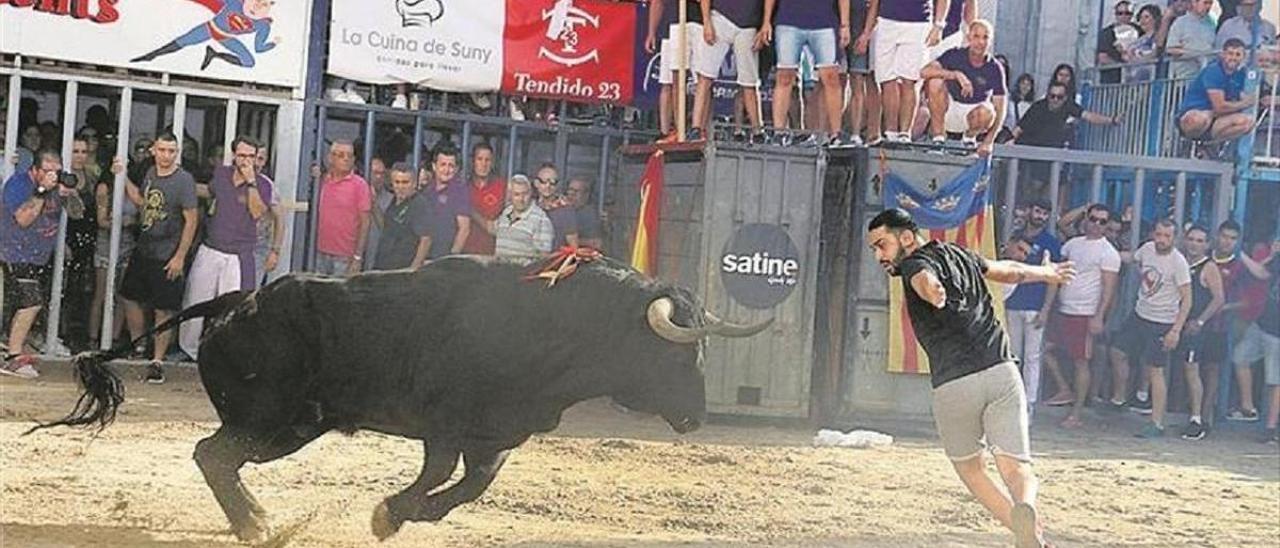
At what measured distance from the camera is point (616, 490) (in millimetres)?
8922

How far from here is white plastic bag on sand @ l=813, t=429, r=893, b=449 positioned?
11.3 m

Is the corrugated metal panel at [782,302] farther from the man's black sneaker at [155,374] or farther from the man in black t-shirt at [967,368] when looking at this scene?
the man in black t-shirt at [967,368]

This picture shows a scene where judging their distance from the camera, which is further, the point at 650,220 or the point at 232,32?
the point at 232,32

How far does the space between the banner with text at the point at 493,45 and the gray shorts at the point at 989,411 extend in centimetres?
693

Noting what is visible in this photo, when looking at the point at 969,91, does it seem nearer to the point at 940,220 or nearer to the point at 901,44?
the point at 901,44

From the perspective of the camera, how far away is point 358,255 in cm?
1216

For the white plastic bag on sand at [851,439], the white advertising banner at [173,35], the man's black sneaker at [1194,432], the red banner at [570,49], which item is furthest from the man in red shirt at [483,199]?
the man's black sneaker at [1194,432]

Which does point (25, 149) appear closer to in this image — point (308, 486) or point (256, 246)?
point (256, 246)

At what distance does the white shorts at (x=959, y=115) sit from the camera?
12.5 m

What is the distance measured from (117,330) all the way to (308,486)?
459 centimetres

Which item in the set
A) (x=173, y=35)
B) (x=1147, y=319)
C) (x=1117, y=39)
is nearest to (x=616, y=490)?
(x=173, y=35)

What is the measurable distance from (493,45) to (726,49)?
216cm

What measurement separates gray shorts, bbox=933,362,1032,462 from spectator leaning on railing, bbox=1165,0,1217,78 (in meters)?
8.47

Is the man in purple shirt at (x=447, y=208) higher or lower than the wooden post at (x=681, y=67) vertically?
lower
